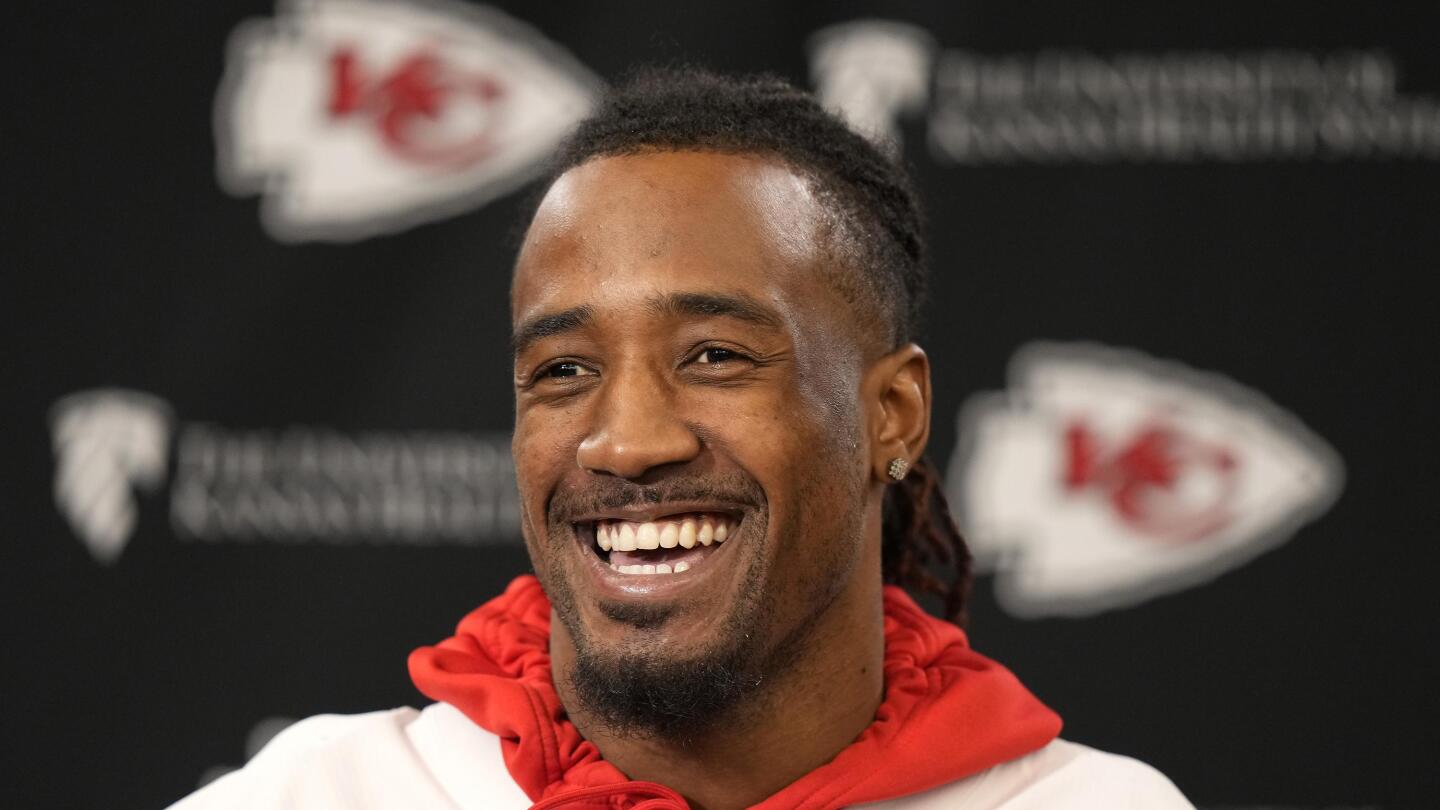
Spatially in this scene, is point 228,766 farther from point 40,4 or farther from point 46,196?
point 40,4

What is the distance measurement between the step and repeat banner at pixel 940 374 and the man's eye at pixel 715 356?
3.63 feet

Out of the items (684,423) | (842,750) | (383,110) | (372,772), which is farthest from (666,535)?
(383,110)

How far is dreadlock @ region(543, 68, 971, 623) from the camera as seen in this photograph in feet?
5.98

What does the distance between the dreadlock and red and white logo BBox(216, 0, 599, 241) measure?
707mm

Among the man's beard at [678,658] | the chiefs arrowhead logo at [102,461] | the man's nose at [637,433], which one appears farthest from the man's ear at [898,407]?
the chiefs arrowhead logo at [102,461]

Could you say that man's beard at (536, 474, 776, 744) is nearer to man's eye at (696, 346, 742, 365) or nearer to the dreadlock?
man's eye at (696, 346, 742, 365)

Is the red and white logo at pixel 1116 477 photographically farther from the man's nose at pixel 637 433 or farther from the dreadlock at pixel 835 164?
the man's nose at pixel 637 433

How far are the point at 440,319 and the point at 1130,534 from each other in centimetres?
117

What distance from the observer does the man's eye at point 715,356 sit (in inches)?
66.6

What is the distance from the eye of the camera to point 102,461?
275cm

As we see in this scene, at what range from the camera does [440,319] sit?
2.79 meters

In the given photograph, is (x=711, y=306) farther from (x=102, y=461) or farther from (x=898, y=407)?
(x=102, y=461)

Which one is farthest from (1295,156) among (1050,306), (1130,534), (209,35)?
(209,35)

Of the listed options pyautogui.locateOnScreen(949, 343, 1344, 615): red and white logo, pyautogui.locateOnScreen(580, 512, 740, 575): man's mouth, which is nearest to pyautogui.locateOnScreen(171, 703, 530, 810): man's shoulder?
pyautogui.locateOnScreen(580, 512, 740, 575): man's mouth
